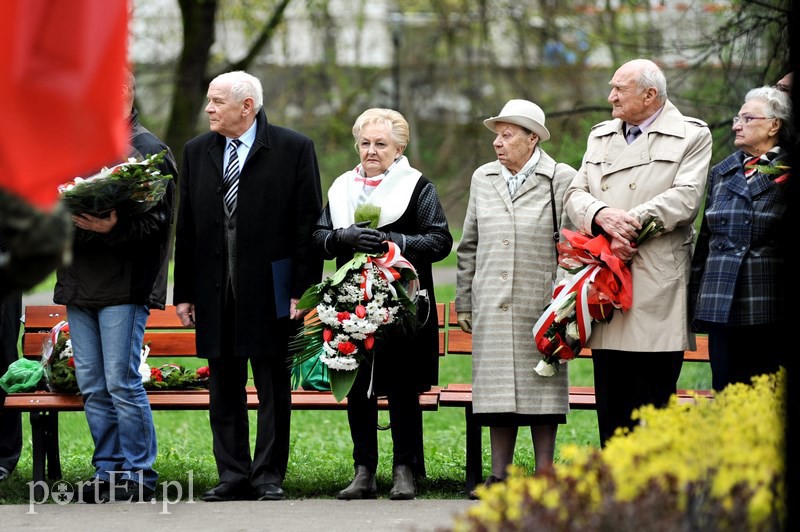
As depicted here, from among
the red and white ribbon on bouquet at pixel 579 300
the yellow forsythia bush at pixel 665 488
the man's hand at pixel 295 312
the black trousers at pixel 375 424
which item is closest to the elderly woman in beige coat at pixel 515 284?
the red and white ribbon on bouquet at pixel 579 300

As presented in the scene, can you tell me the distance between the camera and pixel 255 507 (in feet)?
21.8

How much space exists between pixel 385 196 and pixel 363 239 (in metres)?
0.36

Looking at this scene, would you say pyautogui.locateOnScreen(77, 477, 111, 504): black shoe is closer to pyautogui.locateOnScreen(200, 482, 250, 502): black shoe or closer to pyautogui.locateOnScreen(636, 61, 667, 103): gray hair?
pyautogui.locateOnScreen(200, 482, 250, 502): black shoe

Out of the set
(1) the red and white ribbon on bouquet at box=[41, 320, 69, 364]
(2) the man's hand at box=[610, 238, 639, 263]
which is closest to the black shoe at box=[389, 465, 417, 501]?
(2) the man's hand at box=[610, 238, 639, 263]

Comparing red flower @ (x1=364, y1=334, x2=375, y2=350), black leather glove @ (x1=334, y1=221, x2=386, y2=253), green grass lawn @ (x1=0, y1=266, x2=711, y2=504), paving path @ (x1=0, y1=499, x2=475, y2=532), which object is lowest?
paving path @ (x1=0, y1=499, x2=475, y2=532)

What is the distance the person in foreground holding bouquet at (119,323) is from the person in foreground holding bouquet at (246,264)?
24cm

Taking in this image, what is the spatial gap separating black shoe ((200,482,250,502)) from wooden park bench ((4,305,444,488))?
556 mm

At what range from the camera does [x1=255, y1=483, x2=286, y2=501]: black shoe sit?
22.5 ft

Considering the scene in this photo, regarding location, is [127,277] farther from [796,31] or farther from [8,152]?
[796,31]

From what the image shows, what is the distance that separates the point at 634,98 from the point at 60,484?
402 centimetres

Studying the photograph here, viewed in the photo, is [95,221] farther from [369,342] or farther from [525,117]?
[525,117]

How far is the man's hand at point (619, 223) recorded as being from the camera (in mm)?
6242

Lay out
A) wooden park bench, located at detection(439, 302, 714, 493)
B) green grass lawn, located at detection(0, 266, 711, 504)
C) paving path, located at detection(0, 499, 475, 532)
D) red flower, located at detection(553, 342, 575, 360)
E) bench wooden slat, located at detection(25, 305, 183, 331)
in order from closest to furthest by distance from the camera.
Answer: paving path, located at detection(0, 499, 475, 532)
red flower, located at detection(553, 342, 575, 360)
wooden park bench, located at detection(439, 302, 714, 493)
green grass lawn, located at detection(0, 266, 711, 504)
bench wooden slat, located at detection(25, 305, 183, 331)

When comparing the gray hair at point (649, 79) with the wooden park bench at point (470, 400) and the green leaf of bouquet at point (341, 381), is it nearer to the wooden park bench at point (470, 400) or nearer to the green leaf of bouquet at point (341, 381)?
the wooden park bench at point (470, 400)
